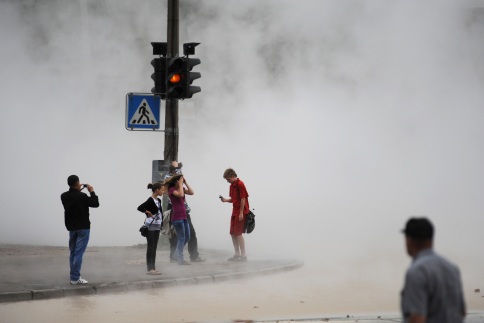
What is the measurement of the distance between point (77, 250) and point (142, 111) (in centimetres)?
264

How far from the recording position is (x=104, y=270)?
1131 cm

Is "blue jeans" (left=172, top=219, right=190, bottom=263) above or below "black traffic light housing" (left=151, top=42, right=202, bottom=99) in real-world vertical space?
below

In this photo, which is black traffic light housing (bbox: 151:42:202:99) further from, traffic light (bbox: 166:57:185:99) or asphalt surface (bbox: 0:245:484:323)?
asphalt surface (bbox: 0:245:484:323)

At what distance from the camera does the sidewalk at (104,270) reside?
9.70m

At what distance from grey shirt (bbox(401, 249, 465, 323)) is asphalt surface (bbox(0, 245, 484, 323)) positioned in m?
3.92

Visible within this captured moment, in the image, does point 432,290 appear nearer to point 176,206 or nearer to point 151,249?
point 151,249

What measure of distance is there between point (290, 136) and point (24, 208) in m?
4.81

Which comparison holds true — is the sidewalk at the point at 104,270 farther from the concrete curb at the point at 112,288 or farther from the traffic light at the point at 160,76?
the traffic light at the point at 160,76

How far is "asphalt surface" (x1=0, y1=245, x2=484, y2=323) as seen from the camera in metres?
9.38

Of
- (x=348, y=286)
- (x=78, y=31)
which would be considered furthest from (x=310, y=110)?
(x=348, y=286)

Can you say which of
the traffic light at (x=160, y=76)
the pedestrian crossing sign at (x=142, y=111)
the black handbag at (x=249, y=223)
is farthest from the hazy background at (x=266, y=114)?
the traffic light at (x=160, y=76)

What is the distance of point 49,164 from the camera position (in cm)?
1741

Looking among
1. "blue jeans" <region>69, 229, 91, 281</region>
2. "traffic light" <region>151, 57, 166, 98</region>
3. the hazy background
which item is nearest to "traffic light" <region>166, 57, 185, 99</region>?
"traffic light" <region>151, 57, 166, 98</region>

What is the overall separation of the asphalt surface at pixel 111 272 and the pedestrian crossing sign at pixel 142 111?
160 centimetres
